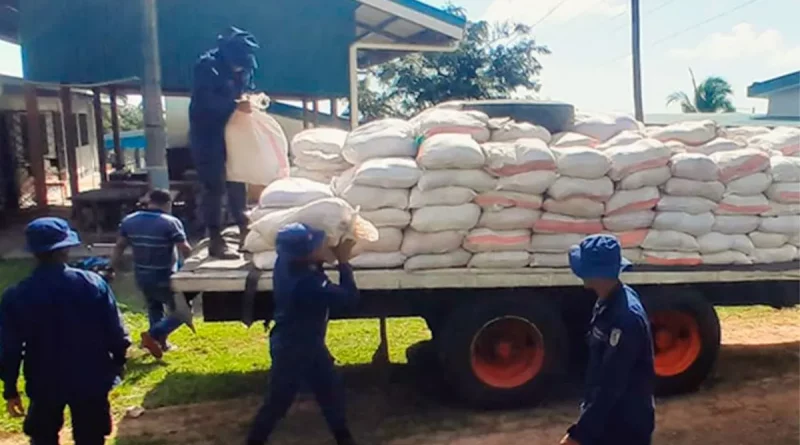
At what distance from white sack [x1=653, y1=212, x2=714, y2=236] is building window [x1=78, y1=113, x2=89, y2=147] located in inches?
738

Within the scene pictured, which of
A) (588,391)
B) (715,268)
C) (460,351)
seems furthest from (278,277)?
(715,268)

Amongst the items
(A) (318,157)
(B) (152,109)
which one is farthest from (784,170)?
(B) (152,109)

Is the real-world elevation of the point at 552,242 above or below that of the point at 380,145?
below

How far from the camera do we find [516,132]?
560cm

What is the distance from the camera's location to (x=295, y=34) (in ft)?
43.4

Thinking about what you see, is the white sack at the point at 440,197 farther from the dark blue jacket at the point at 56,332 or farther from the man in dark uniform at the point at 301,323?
the dark blue jacket at the point at 56,332

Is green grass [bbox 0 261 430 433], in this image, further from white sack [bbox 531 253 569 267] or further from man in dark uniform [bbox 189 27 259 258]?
white sack [bbox 531 253 569 267]

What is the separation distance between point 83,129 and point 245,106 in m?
18.4

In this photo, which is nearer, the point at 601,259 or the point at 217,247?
the point at 601,259

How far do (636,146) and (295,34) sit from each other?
29.2 feet

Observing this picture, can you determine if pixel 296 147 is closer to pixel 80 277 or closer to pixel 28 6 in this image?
pixel 80 277

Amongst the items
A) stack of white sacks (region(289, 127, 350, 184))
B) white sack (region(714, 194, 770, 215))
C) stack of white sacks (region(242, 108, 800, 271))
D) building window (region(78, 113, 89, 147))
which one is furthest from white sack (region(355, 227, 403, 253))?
building window (region(78, 113, 89, 147))

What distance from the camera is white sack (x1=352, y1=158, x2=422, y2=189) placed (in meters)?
5.05

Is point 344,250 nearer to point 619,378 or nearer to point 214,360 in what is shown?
point 619,378
